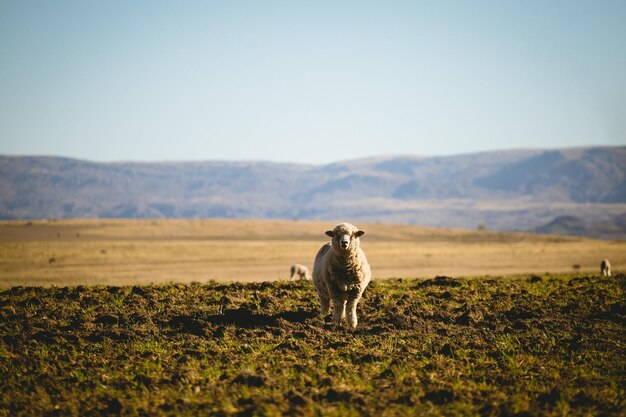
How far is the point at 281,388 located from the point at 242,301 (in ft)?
20.1

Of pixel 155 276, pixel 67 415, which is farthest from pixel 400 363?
pixel 155 276

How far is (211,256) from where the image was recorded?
1842 inches

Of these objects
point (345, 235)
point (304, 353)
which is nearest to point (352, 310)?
point (345, 235)

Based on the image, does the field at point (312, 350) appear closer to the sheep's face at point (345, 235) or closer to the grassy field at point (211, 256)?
the sheep's face at point (345, 235)

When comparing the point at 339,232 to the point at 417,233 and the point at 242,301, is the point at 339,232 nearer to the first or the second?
the point at 242,301

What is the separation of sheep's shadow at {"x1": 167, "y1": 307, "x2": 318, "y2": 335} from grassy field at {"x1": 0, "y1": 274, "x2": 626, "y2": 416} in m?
0.04

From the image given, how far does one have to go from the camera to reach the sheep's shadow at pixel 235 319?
1233cm

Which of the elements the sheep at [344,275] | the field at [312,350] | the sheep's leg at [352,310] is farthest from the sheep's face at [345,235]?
the field at [312,350]

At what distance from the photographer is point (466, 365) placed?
9859mm

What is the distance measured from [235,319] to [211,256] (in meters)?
34.3

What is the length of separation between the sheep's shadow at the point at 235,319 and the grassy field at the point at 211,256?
14.3 m

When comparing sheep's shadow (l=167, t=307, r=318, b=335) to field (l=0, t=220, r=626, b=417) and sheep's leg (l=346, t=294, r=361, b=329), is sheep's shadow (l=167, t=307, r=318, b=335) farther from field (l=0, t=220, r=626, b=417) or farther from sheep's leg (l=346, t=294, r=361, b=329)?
sheep's leg (l=346, t=294, r=361, b=329)

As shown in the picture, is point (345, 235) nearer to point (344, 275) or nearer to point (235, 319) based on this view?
point (344, 275)

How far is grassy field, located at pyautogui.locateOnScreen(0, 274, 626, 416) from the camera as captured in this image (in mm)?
8195
